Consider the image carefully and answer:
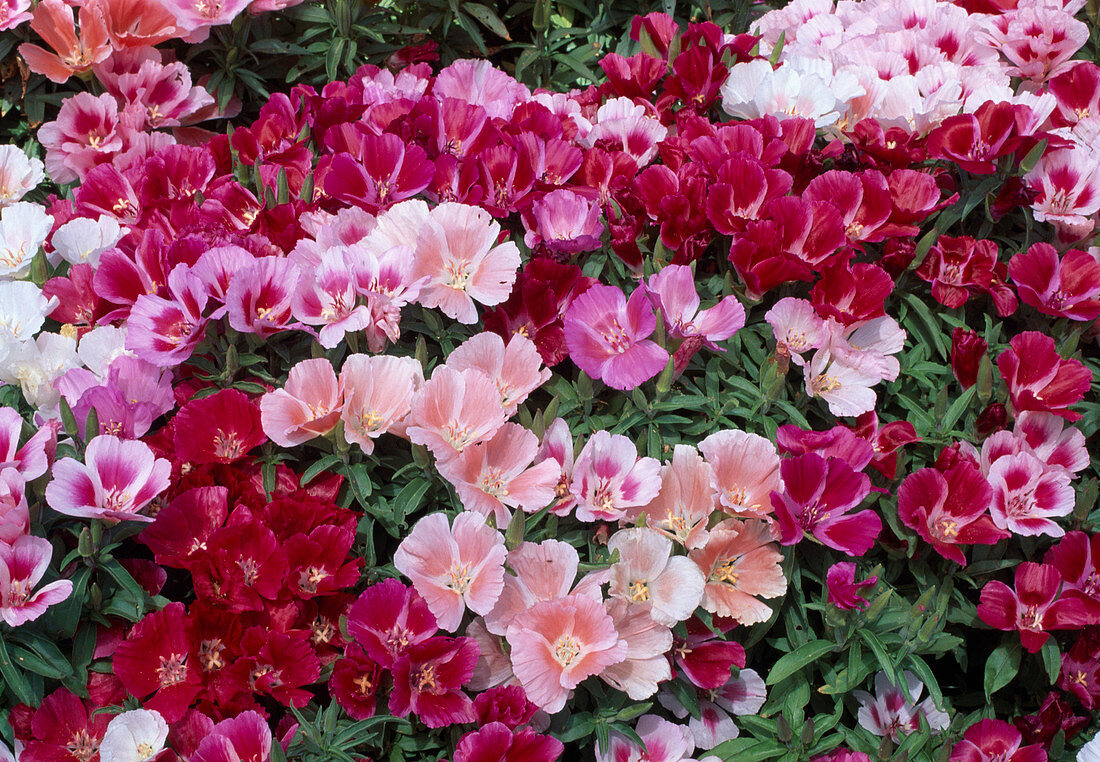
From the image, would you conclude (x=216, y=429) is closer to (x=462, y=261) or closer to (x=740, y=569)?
(x=462, y=261)

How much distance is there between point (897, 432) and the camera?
6.09ft

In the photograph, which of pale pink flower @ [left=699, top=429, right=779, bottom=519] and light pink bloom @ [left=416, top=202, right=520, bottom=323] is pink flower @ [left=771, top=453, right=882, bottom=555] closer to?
pale pink flower @ [left=699, top=429, right=779, bottom=519]

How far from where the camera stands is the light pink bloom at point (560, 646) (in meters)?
1.57

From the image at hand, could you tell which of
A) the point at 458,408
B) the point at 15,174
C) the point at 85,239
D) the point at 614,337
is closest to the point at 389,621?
the point at 458,408

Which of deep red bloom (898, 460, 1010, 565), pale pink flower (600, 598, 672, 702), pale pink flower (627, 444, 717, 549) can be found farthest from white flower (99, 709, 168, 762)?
deep red bloom (898, 460, 1010, 565)

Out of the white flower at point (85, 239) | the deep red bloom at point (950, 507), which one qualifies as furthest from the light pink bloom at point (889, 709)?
the white flower at point (85, 239)

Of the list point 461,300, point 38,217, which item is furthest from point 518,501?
point 38,217

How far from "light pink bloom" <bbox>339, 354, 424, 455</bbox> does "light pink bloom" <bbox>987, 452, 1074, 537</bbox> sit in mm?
1065

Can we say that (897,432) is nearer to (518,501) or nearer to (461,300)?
(518,501)

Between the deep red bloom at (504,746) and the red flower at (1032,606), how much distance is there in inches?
31.8

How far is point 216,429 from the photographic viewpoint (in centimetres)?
175

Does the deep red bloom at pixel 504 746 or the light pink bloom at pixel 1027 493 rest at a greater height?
the light pink bloom at pixel 1027 493

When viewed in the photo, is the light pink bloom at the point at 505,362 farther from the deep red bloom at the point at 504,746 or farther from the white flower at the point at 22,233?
the white flower at the point at 22,233

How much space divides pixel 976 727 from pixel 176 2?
252 cm
